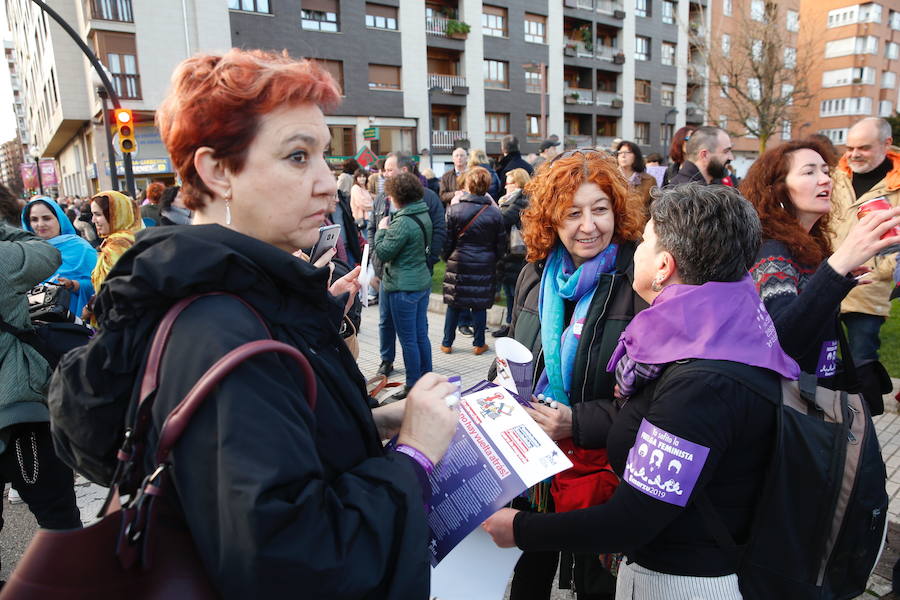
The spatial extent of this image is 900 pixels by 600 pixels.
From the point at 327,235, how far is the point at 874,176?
13.5 ft

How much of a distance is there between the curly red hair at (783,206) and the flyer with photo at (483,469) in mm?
1671

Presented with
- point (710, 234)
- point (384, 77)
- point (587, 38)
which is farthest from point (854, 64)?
point (710, 234)

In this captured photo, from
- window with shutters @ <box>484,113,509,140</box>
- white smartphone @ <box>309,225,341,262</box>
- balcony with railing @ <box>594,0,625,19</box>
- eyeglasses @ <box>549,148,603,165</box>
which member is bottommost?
white smartphone @ <box>309,225,341,262</box>

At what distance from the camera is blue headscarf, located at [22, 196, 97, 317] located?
4.14 metres

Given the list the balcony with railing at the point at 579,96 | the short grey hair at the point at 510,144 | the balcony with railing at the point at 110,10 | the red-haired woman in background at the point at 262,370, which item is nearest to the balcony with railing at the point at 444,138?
the balcony with railing at the point at 579,96

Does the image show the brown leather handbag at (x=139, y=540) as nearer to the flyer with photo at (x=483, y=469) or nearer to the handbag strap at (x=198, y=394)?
the handbag strap at (x=198, y=394)

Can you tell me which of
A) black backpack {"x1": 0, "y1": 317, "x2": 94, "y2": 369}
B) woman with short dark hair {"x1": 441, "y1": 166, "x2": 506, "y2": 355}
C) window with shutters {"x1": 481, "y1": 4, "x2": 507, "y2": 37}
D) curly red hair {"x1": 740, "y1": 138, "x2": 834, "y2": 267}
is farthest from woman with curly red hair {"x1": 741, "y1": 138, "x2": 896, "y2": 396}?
window with shutters {"x1": 481, "y1": 4, "x2": 507, "y2": 37}

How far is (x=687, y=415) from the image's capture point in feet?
4.46

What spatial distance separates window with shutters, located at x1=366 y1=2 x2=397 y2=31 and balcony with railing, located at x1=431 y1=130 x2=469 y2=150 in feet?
18.8

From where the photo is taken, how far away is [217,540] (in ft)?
2.92

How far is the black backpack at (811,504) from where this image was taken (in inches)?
54.1

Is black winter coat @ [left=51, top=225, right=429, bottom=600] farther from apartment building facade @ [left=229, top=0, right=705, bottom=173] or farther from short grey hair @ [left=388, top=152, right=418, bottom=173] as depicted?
apartment building facade @ [left=229, top=0, right=705, bottom=173]

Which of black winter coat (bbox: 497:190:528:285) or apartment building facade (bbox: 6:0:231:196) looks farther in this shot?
apartment building facade (bbox: 6:0:231:196)

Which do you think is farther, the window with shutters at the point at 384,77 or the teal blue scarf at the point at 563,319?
the window with shutters at the point at 384,77
